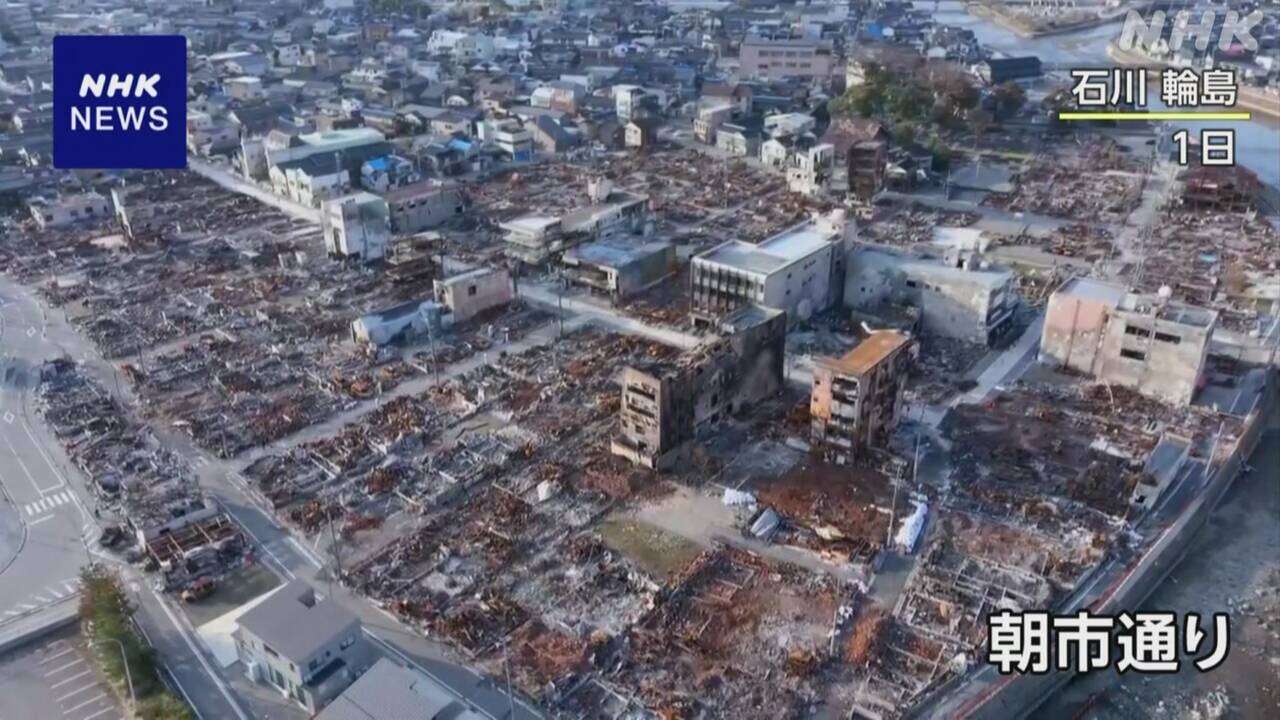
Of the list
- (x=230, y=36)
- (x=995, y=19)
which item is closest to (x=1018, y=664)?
(x=230, y=36)

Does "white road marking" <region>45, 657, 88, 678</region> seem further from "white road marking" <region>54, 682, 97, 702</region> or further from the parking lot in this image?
"white road marking" <region>54, 682, 97, 702</region>

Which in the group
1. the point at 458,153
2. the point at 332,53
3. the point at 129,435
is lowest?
the point at 129,435

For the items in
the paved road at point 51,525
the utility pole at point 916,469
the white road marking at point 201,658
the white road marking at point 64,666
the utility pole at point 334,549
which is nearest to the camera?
the white road marking at point 201,658

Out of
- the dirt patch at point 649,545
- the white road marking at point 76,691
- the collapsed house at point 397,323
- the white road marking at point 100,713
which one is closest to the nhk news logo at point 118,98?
the collapsed house at point 397,323

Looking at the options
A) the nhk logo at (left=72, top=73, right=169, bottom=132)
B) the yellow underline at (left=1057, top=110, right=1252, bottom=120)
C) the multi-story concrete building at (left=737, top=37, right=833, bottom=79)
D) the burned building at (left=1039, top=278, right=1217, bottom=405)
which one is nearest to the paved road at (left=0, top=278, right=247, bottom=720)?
the nhk logo at (left=72, top=73, right=169, bottom=132)

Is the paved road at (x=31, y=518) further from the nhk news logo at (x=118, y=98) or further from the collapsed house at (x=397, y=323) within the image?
the collapsed house at (x=397, y=323)

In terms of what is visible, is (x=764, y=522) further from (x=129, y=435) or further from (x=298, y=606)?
(x=129, y=435)
